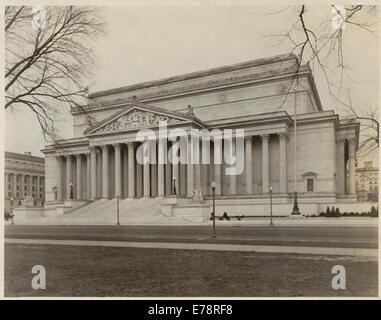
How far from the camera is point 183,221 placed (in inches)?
1261

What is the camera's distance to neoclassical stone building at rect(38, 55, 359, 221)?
38.8 m

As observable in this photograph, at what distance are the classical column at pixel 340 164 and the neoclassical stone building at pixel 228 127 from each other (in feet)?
0.35

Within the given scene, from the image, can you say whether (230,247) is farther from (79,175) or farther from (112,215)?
(79,175)

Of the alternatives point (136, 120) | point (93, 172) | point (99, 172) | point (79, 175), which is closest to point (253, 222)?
point (136, 120)

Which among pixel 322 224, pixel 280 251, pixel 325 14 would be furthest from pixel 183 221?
A: pixel 325 14

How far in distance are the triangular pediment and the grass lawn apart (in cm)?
2587

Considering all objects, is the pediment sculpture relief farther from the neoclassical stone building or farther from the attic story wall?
the attic story wall

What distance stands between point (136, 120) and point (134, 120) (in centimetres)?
33

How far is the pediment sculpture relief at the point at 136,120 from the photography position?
135 feet

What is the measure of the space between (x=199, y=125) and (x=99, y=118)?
14.7m

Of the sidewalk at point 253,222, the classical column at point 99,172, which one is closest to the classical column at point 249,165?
the sidewalk at point 253,222

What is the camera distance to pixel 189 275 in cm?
1277

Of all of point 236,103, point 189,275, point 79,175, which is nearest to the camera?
point 189,275

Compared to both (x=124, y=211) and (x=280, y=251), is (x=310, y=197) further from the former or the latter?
(x=280, y=251)
